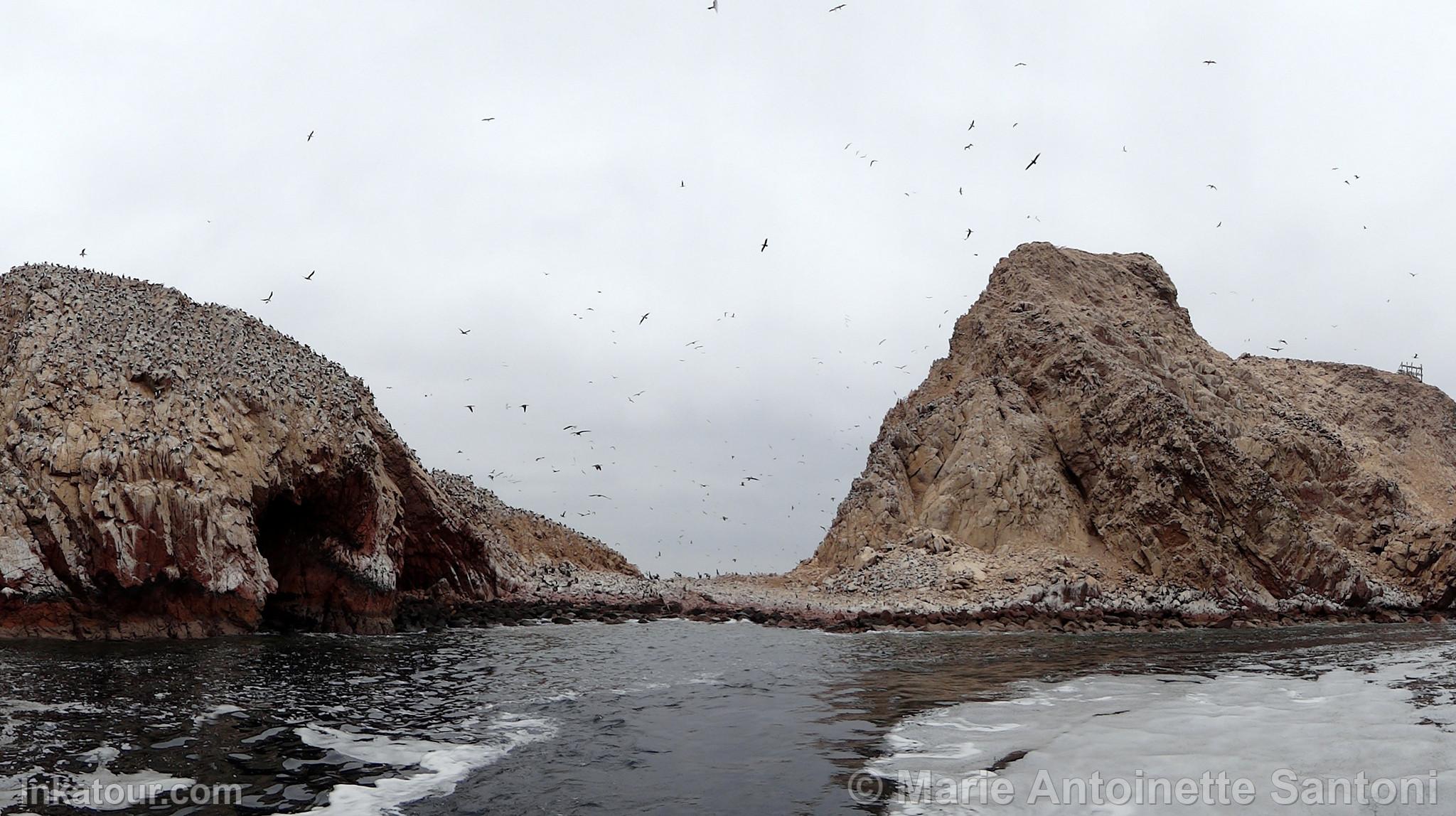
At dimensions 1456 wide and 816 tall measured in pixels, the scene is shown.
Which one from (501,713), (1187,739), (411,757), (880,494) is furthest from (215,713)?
(880,494)

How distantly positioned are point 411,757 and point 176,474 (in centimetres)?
1536

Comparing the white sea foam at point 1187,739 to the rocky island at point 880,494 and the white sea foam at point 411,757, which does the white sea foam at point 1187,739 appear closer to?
the white sea foam at point 411,757

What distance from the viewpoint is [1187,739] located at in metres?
11.5

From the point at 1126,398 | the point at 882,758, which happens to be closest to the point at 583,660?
the point at 882,758

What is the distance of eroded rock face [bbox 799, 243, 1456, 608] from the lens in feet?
147

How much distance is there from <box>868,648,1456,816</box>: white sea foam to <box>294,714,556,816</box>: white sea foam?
5.09 meters

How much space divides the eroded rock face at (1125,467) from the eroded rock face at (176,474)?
2762 cm

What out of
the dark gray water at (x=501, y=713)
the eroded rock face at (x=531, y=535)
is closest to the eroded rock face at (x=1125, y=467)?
the eroded rock face at (x=531, y=535)

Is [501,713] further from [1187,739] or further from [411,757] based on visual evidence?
[1187,739]

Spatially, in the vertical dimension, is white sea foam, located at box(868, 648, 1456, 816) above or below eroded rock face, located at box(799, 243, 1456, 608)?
below

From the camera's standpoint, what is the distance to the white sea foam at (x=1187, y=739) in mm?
9172

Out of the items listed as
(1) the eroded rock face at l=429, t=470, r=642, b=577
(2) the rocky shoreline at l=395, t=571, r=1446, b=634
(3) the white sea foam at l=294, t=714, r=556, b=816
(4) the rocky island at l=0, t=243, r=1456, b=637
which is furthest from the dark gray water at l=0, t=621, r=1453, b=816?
(1) the eroded rock face at l=429, t=470, r=642, b=577

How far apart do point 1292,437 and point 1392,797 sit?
172 feet

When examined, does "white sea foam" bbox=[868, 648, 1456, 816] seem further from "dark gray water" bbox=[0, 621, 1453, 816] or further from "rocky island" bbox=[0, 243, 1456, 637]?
"rocky island" bbox=[0, 243, 1456, 637]
